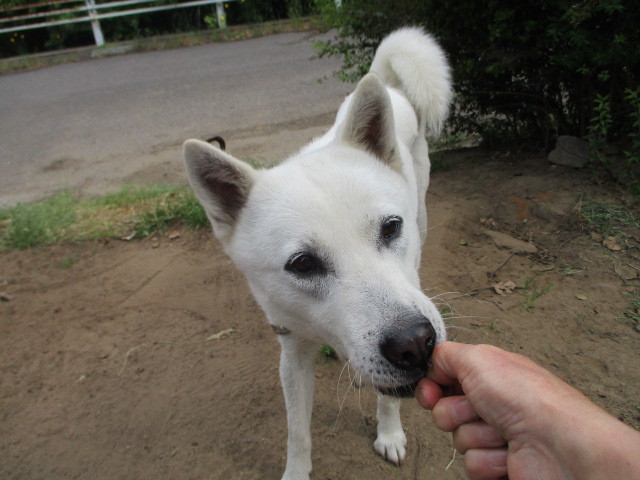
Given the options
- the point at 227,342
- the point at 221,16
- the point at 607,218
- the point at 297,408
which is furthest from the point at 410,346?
the point at 221,16

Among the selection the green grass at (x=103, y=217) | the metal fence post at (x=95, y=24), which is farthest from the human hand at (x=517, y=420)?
the metal fence post at (x=95, y=24)

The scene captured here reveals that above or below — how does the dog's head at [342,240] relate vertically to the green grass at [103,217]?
above

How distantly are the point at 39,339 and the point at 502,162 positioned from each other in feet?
14.1

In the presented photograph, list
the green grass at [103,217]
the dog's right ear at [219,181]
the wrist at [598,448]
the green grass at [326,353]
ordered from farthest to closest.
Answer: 1. the green grass at [103,217]
2. the green grass at [326,353]
3. the dog's right ear at [219,181]
4. the wrist at [598,448]

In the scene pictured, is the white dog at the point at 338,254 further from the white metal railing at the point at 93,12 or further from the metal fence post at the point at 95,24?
the metal fence post at the point at 95,24

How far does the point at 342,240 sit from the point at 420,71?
213 centimetres

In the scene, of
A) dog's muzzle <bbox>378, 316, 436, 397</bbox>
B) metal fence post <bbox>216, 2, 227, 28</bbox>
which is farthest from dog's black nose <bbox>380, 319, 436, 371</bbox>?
metal fence post <bbox>216, 2, 227, 28</bbox>

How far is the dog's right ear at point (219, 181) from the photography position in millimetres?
1857

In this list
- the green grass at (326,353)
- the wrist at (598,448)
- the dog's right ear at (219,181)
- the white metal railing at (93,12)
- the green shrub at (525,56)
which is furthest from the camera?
the white metal railing at (93,12)

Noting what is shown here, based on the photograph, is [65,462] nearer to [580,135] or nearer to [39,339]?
[39,339]

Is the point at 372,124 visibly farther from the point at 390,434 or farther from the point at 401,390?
the point at 390,434

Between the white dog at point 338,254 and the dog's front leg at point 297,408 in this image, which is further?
the dog's front leg at point 297,408

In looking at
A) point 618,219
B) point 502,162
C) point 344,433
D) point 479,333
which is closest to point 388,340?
point 344,433

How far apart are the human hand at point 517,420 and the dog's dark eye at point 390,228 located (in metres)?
0.50
